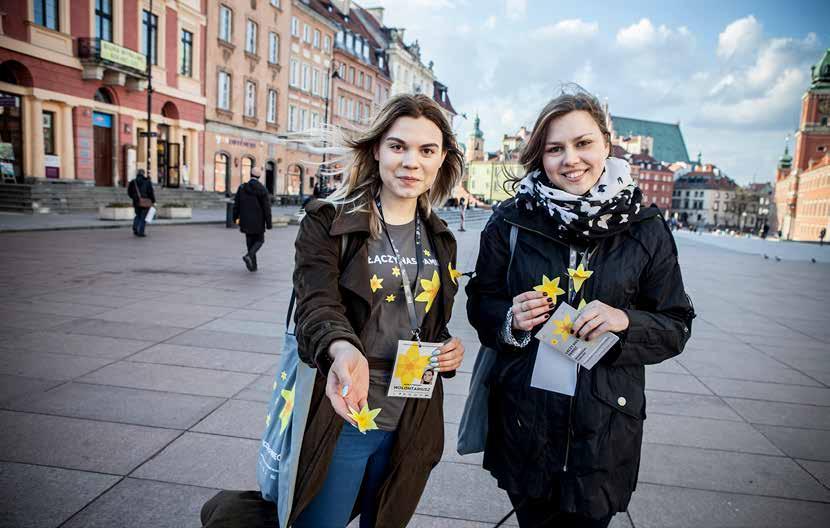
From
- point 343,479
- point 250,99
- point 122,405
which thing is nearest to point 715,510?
A: point 343,479

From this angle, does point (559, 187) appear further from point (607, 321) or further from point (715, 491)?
point (715, 491)

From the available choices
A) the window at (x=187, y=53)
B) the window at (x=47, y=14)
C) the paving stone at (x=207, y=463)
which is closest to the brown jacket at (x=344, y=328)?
the paving stone at (x=207, y=463)

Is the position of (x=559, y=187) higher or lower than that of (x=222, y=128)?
lower

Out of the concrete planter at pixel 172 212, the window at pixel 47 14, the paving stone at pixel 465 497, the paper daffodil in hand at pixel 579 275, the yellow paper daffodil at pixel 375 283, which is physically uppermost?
the window at pixel 47 14

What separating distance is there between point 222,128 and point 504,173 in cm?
3487

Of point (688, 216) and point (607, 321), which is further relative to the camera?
point (688, 216)

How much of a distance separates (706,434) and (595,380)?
9.07ft

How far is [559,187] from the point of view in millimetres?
1957

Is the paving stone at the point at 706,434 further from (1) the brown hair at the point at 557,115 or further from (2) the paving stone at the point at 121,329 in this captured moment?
(2) the paving stone at the point at 121,329

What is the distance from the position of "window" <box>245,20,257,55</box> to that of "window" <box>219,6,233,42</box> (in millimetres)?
1463

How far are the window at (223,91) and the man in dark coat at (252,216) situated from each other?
2559 centimetres

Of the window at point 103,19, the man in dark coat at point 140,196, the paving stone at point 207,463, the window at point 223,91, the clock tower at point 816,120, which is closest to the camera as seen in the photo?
the paving stone at point 207,463

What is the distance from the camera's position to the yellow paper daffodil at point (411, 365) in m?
1.72

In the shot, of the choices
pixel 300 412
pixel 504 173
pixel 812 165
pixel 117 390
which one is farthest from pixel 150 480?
pixel 812 165
